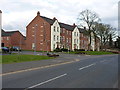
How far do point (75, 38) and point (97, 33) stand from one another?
11.3 meters

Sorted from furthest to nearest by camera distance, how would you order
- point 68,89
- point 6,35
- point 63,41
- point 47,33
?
point 6,35 → point 63,41 → point 47,33 → point 68,89

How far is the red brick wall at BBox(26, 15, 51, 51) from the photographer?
61.7 metres

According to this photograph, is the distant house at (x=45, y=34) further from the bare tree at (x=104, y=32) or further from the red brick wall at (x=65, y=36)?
the bare tree at (x=104, y=32)

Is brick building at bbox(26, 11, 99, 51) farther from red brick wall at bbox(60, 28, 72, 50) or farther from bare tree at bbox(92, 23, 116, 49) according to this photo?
bare tree at bbox(92, 23, 116, 49)

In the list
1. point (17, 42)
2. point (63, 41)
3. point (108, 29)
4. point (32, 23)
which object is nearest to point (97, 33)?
point (108, 29)

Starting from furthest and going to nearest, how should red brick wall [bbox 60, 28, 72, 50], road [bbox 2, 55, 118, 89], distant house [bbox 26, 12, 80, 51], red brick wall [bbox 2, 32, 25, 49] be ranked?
red brick wall [bbox 2, 32, 25, 49] → red brick wall [bbox 60, 28, 72, 50] → distant house [bbox 26, 12, 80, 51] → road [bbox 2, 55, 118, 89]

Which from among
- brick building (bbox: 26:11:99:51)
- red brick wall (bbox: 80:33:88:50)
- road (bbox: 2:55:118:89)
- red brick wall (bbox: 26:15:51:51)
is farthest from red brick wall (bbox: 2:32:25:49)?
road (bbox: 2:55:118:89)

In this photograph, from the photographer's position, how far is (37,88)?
319 inches

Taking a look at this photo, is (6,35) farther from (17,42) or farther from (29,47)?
(29,47)

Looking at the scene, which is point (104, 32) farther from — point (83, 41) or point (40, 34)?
point (40, 34)

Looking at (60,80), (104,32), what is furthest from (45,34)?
(60,80)

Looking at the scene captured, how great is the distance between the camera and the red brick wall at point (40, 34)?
6169cm

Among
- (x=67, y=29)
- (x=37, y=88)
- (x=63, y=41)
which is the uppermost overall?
(x=67, y=29)

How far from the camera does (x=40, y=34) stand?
208ft
